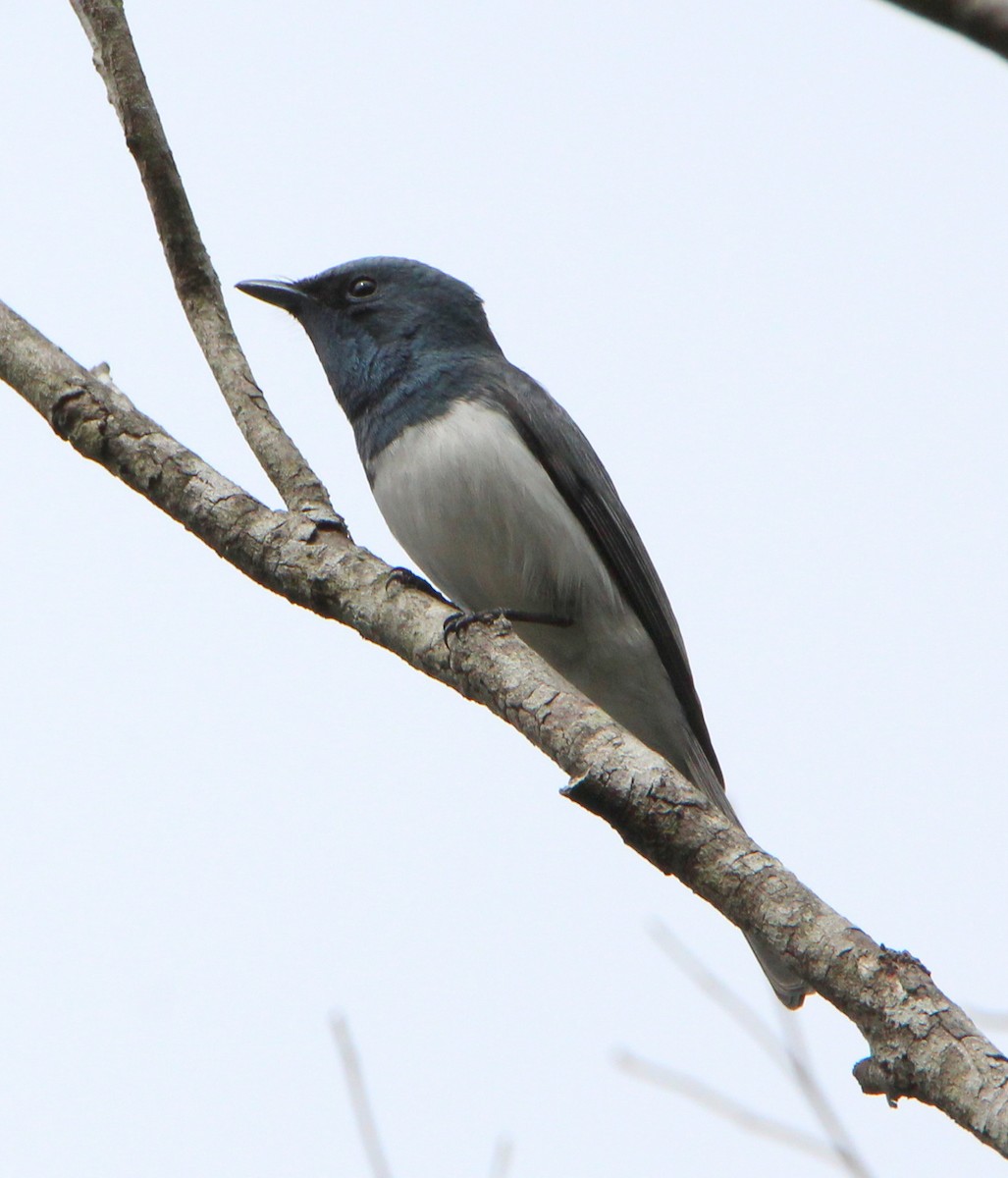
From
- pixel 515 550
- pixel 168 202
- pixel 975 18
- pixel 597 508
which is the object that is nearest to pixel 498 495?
pixel 515 550

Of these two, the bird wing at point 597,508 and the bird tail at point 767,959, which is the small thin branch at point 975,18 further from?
the bird wing at point 597,508

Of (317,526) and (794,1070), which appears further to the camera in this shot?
(794,1070)

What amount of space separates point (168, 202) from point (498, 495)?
163cm

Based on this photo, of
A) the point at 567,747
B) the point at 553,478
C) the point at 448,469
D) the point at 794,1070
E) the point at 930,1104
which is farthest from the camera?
the point at 553,478

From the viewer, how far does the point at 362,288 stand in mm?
6172

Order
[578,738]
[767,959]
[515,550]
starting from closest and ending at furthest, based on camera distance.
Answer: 1. [578,738]
2. [767,959]
3. [515,550]

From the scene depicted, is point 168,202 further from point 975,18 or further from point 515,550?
point 975,18

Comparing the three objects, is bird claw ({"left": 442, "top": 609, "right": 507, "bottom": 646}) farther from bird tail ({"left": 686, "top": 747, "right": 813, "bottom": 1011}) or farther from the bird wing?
the bird wing

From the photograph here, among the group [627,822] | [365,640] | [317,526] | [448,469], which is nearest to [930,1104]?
[627,822]

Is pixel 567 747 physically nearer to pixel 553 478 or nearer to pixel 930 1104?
pixel 930 1104

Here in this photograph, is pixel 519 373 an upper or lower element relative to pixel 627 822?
upper

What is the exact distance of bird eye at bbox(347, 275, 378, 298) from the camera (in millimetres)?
6156

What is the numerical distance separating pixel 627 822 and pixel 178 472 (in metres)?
1.64

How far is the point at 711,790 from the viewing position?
5.74 meters
